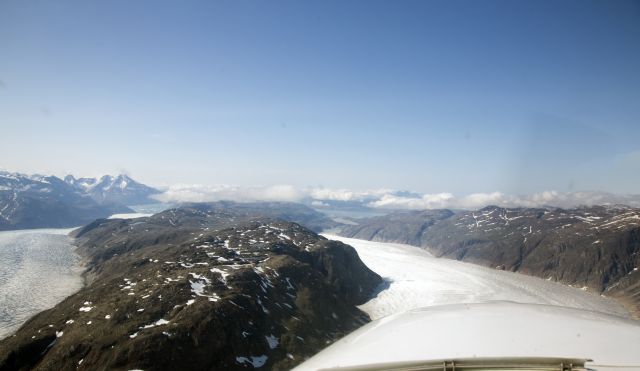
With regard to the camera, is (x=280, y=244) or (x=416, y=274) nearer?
(x=280, y=244)

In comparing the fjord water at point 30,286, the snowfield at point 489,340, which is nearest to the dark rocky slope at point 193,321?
the fjord water at point 30,286

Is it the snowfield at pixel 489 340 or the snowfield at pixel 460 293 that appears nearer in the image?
the snowfield at pixel 489 340

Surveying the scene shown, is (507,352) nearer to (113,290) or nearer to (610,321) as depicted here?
(610,321)

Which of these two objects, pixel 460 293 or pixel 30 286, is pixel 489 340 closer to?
pixel 460 293

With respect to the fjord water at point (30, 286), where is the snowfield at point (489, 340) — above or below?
above

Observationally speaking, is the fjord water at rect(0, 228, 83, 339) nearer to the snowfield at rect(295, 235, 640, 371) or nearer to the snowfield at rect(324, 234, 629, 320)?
the snowfield at rect(324, 234, 629, 320)

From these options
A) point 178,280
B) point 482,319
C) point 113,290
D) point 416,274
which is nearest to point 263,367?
point 178,280

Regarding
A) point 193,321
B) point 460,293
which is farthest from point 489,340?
point 460,293

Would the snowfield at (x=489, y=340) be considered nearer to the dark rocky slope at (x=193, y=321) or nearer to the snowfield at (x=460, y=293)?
the dark rocky slope at (x=193, y=321)

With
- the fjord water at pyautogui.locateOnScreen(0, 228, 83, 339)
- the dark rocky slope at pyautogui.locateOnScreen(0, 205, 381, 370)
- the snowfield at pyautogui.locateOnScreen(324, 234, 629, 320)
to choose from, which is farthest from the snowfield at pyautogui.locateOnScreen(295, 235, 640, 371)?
the fjord water at pyautogui.locateOnScreen(0, 228, 83, 339)

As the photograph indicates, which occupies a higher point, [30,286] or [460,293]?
[460,293]

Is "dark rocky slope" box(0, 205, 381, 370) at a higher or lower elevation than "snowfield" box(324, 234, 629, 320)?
higher
